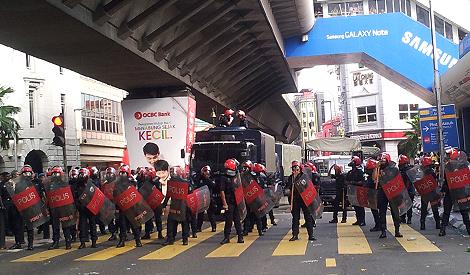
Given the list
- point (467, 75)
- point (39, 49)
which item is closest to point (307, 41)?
point (467, 75)

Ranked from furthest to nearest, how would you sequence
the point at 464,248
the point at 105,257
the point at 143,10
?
1. the point at 143,10
2. the point at 105,257
3. the point at 464,248

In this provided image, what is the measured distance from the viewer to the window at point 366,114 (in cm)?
5948

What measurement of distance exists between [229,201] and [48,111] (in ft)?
85.5

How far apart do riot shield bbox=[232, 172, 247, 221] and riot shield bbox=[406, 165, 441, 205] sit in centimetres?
422

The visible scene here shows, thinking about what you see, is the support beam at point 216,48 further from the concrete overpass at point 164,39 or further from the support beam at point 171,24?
the support beam at point 171,24

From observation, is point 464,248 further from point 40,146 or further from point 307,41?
point 40,146

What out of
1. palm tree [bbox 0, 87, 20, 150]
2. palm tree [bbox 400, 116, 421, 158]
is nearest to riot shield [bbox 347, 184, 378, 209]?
palm tree [bbox 0, 87, 20, 150]

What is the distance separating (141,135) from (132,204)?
9.20 meters

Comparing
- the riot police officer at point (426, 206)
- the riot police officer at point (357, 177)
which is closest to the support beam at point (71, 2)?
the riot police officer at point (357, 177)

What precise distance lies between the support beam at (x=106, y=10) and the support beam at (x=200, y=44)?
577cm

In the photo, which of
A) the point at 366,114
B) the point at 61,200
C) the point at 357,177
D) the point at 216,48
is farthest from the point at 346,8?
the point at 61,200

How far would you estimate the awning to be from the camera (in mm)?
32844

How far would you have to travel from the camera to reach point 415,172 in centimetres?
1415

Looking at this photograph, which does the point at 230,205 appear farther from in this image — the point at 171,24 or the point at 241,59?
the point at 241,59
